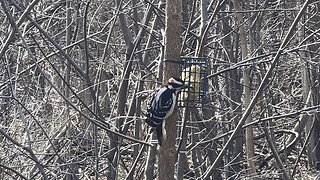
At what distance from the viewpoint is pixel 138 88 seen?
21.6 ft

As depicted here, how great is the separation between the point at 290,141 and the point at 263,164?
545 mm

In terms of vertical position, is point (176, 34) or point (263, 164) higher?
point (176, 34)

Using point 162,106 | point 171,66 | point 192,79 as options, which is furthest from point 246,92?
point 162,106

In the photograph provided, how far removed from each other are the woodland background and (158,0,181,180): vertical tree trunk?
4.09 feet

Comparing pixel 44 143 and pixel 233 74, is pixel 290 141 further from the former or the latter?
pixel 44 143

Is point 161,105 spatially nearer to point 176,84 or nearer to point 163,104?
point 163,104

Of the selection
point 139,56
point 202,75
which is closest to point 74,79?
point 139,56

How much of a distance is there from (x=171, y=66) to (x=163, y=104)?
346 millimetres

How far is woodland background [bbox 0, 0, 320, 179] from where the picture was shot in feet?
21.4

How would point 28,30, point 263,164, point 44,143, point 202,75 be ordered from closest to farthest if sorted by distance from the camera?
point 202,75
point 28,30
point 44,143
point 263,164

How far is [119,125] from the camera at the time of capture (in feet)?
22.1

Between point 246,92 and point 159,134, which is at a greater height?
point 246,92

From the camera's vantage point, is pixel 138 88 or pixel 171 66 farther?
pixel 138 88

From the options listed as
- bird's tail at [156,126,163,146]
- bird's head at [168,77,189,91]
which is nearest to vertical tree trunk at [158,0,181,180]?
bird's tail at [156,126,163,146]
